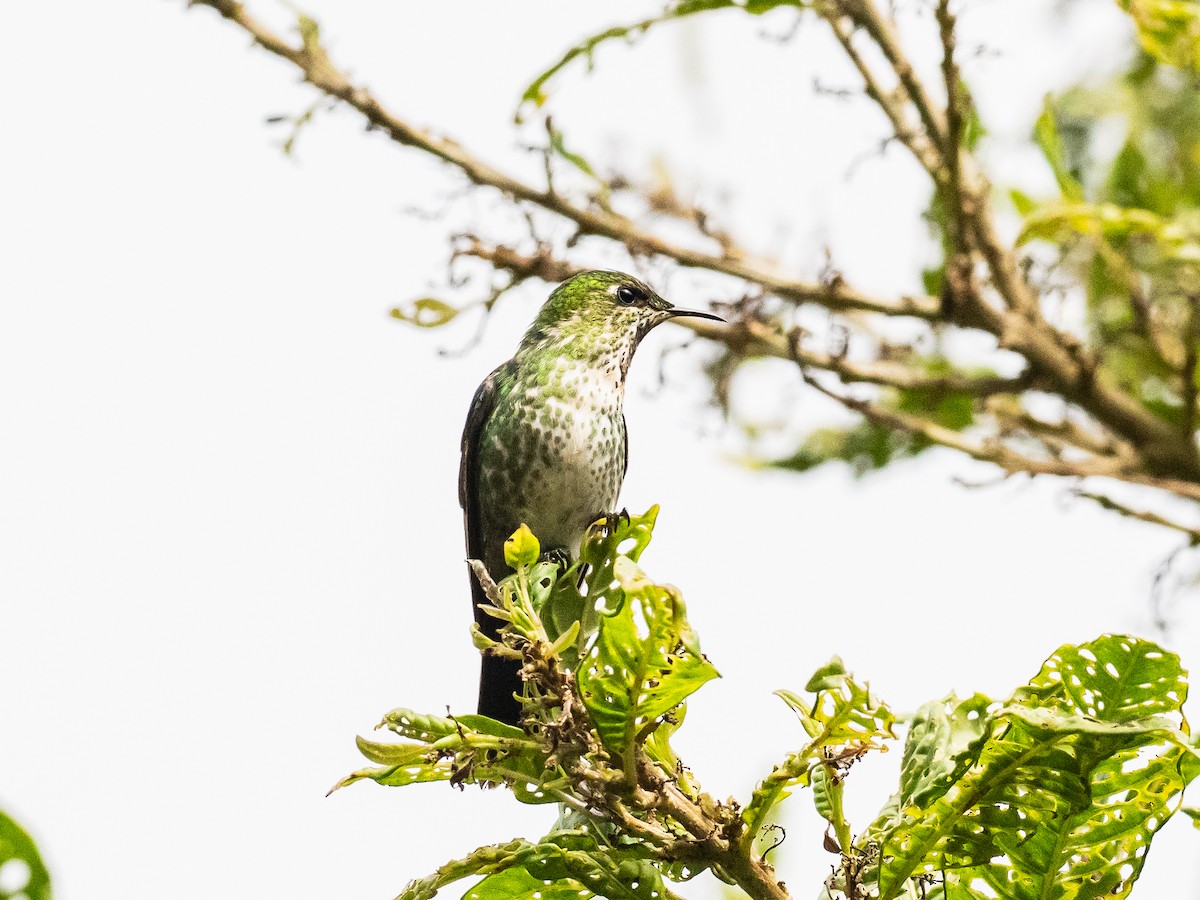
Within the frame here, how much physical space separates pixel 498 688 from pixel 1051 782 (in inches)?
85.4

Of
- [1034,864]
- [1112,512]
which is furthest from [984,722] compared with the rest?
[1112,512]

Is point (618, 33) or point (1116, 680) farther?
point (618, 33)

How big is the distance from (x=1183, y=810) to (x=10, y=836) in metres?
1.98

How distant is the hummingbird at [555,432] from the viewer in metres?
4.68

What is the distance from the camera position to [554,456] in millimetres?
4668

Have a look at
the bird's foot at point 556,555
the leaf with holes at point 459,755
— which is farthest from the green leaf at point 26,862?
the bird's foot at point 556,555

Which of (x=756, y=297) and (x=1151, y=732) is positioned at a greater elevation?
(x=756, y=297)

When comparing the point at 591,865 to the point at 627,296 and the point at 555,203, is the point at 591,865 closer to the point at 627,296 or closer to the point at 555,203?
the point at 555,203

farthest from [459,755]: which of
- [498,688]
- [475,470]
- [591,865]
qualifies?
[475,470]

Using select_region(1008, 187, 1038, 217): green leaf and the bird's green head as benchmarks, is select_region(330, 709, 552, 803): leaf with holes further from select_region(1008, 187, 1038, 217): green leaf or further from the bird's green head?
select_region(1008, 187, 1038, 217): green leaf

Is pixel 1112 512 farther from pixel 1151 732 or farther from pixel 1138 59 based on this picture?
pixel 1138 59

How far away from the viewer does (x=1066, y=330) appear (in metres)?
4.09

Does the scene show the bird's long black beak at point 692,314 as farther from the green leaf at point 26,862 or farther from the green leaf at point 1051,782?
the green leaf at point 26,862

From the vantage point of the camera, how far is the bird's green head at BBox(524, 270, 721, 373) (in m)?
5.09
